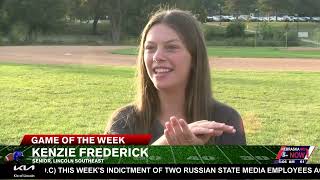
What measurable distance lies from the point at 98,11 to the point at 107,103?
46.8m

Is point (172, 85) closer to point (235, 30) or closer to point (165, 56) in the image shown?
point (165, 56)

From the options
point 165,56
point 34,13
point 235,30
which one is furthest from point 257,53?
point 165,56

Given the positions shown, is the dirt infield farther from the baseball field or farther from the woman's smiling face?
the woman's smiling face

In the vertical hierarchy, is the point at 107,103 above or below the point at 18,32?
below

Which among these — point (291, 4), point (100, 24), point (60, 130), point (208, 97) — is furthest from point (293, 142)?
point (100, 24)

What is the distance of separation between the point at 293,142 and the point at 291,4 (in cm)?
4789

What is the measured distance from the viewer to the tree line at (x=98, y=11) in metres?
49.0

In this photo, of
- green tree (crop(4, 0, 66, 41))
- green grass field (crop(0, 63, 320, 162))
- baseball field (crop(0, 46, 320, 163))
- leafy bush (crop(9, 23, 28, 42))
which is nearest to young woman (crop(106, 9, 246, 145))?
baseball field (crop(0, 46, 320, 163))

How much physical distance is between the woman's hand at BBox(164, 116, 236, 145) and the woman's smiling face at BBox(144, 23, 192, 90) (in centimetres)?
37

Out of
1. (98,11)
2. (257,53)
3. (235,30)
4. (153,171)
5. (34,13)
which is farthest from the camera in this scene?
(98,11)

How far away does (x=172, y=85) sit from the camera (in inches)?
82.4

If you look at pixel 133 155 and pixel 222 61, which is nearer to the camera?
pixel 133 155

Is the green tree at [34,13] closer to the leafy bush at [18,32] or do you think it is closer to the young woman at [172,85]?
the leafy bush at [18,32]

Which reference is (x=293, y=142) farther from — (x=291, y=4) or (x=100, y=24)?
(x=100, y=24)
